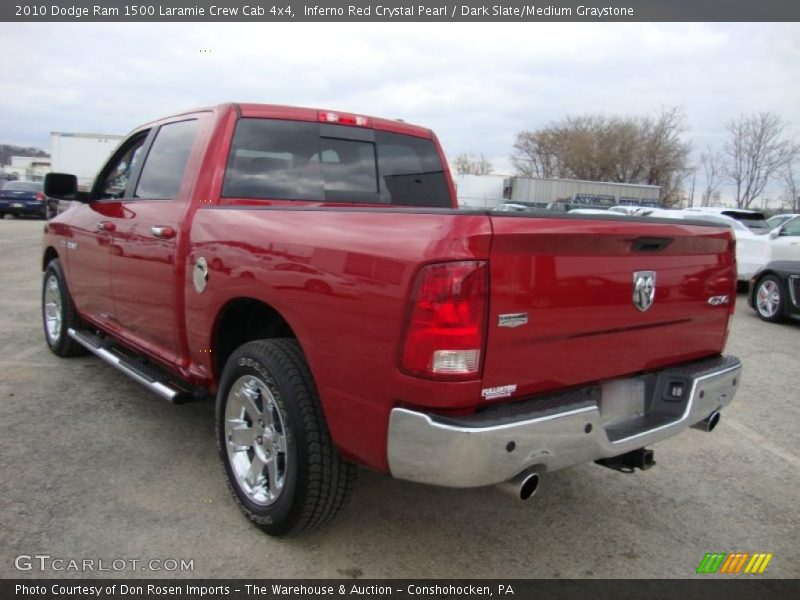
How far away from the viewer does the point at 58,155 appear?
2697 cm

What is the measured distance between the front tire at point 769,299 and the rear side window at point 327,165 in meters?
6.52

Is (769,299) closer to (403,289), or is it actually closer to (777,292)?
(777,292)

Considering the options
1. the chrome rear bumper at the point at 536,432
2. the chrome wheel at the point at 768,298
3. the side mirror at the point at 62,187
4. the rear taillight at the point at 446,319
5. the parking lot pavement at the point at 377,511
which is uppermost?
the side mirror at the point at 62,187

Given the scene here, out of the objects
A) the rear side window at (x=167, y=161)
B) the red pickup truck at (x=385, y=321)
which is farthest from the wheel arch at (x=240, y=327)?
the rear side window at (x=167, y=161)

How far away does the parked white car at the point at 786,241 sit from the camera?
34.2ft

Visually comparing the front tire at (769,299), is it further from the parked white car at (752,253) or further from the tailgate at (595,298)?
the tailgate at (595,298)

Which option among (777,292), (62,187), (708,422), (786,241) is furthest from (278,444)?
(786,241)

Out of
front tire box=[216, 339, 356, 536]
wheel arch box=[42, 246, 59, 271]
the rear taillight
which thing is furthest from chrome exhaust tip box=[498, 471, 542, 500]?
wheel arch box=[42, 246, 59, 271]

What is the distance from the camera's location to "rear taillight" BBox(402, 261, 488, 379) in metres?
2.06

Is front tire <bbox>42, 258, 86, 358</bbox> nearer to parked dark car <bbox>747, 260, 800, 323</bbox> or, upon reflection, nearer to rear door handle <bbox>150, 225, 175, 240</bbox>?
rear door handle <bbox>150, 225, 175, 240</bbox>

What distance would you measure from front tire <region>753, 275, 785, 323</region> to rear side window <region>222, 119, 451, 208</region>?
21.4ft

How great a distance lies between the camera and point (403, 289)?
209 centimetres

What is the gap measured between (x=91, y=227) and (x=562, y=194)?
41.1 metres
